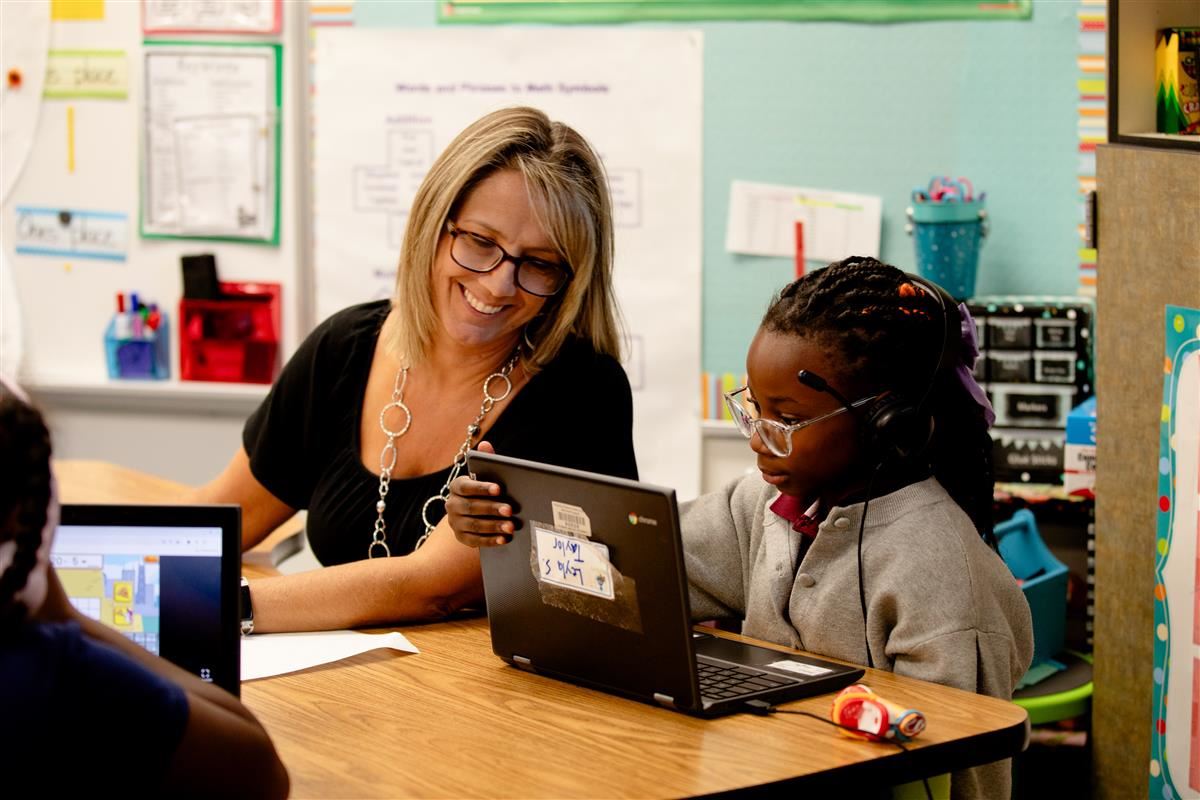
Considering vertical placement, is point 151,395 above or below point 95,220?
below

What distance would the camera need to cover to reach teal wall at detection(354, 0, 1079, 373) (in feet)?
8.89

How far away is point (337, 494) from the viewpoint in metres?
1.97

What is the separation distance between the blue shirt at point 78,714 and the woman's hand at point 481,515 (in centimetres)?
57

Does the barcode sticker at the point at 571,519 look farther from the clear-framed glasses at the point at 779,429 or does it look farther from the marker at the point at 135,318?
the marker at the point at 135,318

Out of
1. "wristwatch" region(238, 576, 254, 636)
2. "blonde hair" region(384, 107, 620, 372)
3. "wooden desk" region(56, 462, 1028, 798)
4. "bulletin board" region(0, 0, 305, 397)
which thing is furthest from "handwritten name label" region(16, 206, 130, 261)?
"wooden desk" region(56, 462, 1028, 798)

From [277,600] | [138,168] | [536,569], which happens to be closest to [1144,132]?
[536,569]

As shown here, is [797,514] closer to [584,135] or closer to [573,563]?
[573,563]

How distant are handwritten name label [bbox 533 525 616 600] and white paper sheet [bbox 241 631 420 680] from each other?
0.84ft

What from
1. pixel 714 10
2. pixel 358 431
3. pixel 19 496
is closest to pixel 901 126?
pixel 714 10

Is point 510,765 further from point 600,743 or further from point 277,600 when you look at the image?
point 277,600

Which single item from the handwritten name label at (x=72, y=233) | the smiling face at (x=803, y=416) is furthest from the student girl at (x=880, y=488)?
the handwritten name label at (x=72, y=233)

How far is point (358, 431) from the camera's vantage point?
6.56 ft

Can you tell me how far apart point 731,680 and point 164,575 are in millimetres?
562

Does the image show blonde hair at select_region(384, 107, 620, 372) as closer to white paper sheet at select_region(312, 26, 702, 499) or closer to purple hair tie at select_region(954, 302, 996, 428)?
purple hair tie at select_region(954, 302, 996, 428)
